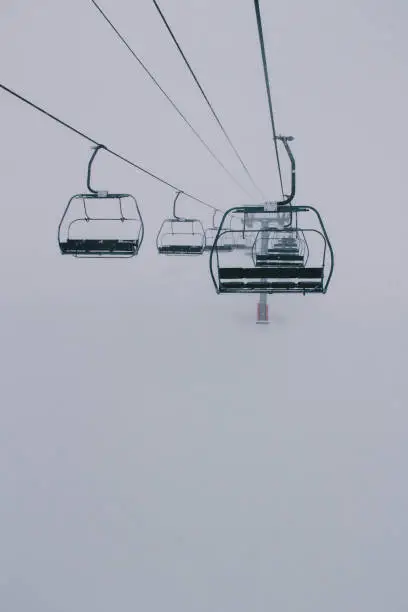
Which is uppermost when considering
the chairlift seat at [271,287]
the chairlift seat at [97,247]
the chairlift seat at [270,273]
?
the chairlift seat at [97,247]

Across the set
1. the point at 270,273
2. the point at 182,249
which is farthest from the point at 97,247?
the point at 182,249

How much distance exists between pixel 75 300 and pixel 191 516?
61.3ft

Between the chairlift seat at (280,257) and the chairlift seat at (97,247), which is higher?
the chairlift seat at (97,247)

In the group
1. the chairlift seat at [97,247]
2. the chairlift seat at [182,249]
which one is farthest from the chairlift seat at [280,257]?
the chairlift seat at [182,249]

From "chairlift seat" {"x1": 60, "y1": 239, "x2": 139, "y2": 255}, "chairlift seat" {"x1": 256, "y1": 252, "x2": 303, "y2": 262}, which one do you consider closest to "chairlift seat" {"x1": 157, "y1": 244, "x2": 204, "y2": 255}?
"chairlift seat" {"x1": 256, "y1": 252, "x2": 303, "y2": 262}

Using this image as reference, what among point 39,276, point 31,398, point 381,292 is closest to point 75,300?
point 39,276

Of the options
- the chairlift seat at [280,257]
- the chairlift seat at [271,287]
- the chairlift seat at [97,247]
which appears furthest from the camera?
the chairlift seat at [280,257]

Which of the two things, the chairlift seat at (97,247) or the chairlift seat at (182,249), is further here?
the chairlift seat at (182,249)

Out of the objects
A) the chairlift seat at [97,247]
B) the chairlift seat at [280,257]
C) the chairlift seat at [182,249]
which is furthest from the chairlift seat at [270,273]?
the chairlift seat at [182,249]

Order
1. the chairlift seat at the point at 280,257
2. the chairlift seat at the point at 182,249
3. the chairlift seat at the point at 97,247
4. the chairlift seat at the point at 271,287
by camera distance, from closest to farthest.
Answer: the chairlift seat at the point at 271,287 < the chairlift seat at the point at 97,247 < the chairlift seat at the point at 280,257 < the chairlift seat at the point at 182,249

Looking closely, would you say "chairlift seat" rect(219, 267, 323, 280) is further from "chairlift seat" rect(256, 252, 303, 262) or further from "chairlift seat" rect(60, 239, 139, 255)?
"chairlift seat" rect(60, 239, 139, 255)

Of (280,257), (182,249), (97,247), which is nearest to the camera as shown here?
(97,247)

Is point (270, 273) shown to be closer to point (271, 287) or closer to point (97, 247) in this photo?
point (271, 287)

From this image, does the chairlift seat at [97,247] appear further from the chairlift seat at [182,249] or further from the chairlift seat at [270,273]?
the chairlift seat at [182,249]
